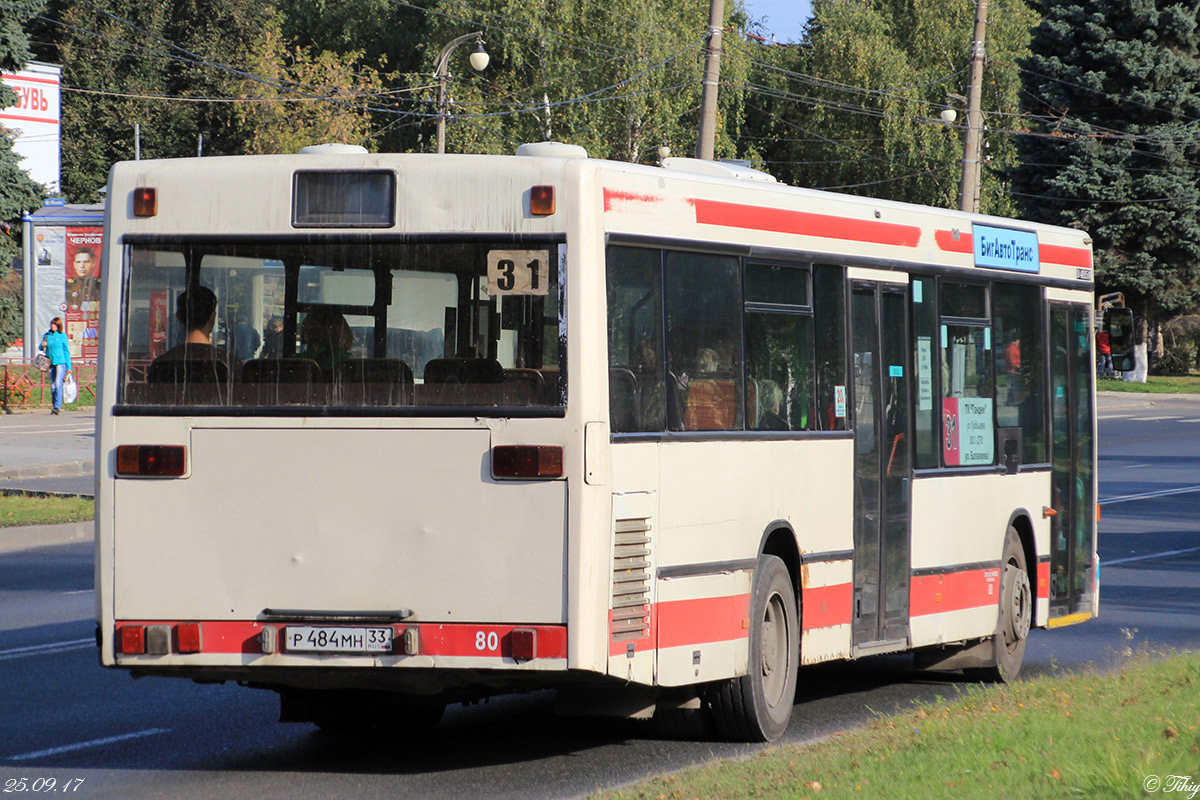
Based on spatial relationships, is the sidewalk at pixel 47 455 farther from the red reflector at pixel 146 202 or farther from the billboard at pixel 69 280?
the red reflector at pixel 146 202

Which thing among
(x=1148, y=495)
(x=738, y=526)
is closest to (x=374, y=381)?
(x=738, y=526)

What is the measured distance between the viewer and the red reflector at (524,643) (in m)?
7.23

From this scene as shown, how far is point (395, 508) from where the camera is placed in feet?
24.3

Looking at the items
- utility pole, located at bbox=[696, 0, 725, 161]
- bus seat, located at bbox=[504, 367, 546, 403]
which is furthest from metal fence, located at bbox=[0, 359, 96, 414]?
bus seat, located at bbox=[504, 367, 546, 403]

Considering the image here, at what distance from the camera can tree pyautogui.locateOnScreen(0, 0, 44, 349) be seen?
2309 centimetres

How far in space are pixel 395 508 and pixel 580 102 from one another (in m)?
52.5

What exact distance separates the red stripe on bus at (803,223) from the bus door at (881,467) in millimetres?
286

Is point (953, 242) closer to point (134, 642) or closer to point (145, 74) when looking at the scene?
point (134, 642)

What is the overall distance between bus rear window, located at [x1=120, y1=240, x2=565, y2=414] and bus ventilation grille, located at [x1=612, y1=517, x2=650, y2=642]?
2.27ft

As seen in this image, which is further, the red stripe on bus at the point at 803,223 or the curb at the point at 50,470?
the curb at the point at 50,470

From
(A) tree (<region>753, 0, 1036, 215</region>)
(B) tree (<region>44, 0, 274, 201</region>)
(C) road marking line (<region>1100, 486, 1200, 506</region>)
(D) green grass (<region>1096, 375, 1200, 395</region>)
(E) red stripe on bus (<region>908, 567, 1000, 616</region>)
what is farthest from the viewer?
(B) tree (<region>44, 0, 274, 201</region>)

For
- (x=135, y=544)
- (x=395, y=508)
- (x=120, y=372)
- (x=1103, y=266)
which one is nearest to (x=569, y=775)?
(x=395, y=508)

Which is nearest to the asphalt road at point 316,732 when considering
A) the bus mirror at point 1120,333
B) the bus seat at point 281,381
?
the bus seat at point 281,381
